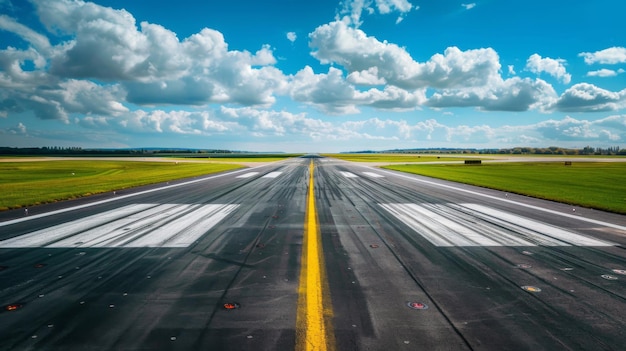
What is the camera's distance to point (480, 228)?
24.2 feet

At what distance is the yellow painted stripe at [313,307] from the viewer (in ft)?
9.16

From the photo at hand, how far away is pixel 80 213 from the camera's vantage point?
914 cm

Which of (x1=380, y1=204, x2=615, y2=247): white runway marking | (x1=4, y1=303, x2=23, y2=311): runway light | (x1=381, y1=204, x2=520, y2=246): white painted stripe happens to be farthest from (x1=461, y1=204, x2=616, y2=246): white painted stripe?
(x1=4, y1=303, x2=23, y2=311): runway light

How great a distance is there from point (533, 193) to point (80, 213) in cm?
1765

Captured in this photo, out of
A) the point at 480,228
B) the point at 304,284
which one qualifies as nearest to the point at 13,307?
the point at 304,284

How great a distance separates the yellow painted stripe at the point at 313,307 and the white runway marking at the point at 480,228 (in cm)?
261

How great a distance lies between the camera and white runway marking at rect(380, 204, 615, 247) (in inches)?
245

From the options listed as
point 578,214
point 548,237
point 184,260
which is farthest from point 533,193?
point 184,260

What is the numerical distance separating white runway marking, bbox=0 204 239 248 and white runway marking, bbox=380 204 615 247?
16.8 ft

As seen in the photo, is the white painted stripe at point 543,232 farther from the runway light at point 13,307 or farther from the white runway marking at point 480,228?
the runway light at point 13,307

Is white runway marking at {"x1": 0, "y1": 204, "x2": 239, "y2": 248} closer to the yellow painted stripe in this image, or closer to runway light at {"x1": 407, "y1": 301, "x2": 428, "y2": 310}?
the yellow painted stripe

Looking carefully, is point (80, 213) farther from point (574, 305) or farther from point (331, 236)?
point (574, 305)

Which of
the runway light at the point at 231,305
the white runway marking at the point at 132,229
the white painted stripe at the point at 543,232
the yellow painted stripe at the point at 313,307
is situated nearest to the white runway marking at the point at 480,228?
the white painted stripe at the point at 543,232

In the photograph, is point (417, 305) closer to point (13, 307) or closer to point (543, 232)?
point (13, 307)
